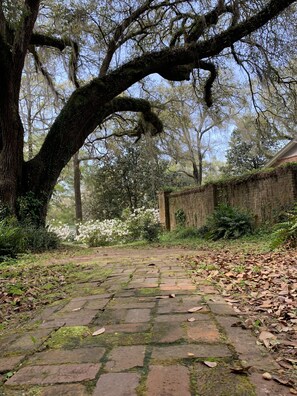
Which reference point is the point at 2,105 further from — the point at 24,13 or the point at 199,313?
the point at 199,313

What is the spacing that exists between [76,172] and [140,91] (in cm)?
800

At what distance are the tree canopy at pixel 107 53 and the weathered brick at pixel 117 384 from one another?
7515 mm

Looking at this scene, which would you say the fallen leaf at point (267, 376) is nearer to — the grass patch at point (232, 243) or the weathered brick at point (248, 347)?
the weathered brick at point (248, 347)

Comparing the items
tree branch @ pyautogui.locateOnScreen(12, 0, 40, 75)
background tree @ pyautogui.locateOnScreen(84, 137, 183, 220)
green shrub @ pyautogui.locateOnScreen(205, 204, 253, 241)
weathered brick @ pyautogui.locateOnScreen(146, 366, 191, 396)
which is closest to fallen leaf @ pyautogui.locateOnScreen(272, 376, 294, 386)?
weathered brick @ pyautogui.locateOnScreen(146, 366, 191, 396)

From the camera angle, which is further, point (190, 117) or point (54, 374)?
point (190, 117)

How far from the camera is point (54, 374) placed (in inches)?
59.4

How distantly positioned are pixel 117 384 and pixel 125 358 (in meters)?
0.24

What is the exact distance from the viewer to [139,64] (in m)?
9.13

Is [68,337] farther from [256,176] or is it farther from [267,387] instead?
[256,176]

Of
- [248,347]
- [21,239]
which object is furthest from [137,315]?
[21,239]

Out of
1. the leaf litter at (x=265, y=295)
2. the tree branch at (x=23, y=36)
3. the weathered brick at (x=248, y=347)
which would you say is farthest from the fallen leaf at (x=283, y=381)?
the tree branch at (x=23, y=36)

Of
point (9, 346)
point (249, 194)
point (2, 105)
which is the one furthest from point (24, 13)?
point (249, 194)

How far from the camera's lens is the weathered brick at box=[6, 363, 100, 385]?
1.46 meters

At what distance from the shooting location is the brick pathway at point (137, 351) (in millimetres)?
1365
